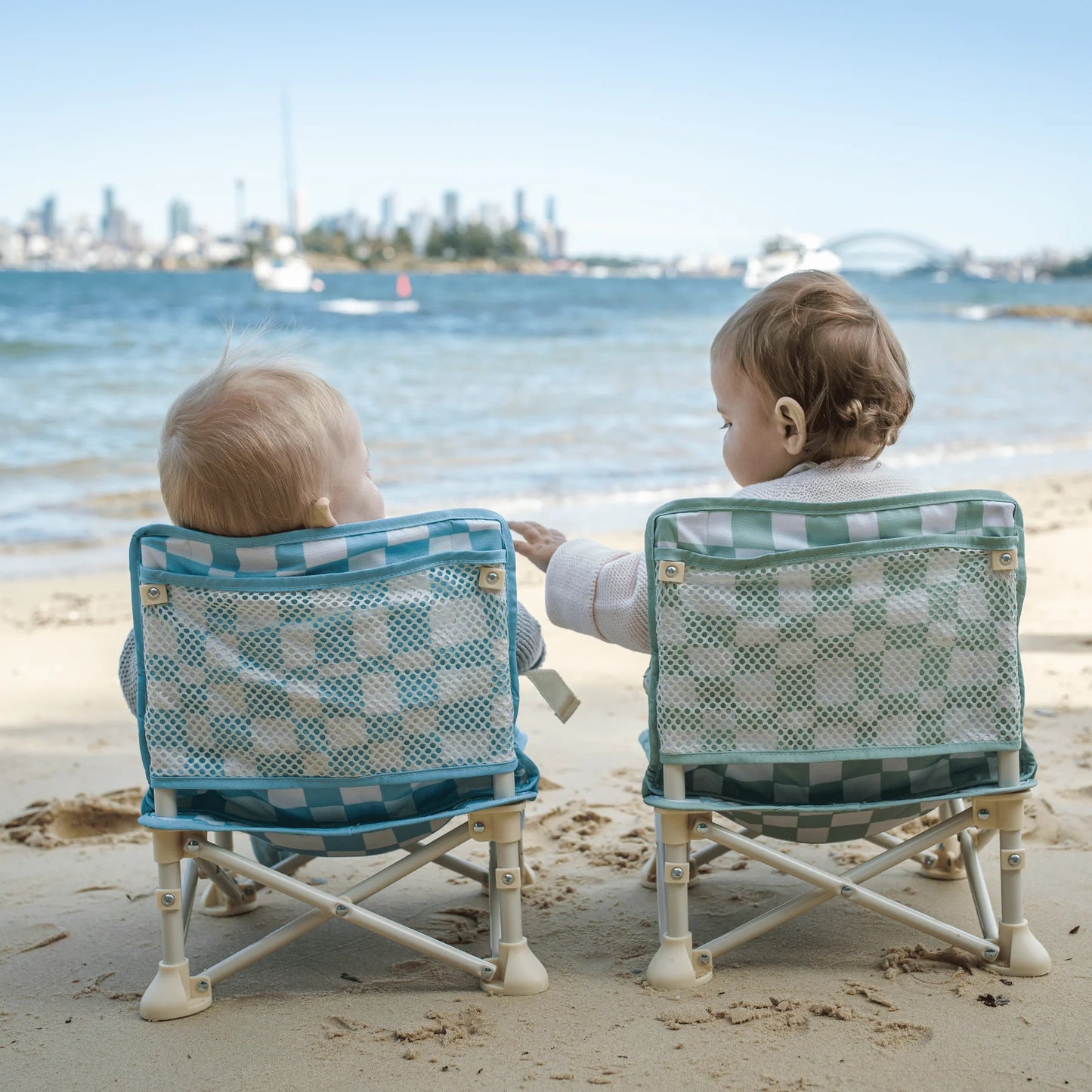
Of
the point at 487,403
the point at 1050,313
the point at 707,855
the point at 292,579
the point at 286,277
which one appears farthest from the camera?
the point at 286,277

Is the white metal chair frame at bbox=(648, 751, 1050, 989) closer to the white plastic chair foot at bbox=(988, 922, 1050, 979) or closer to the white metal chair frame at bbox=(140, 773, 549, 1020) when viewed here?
the white plastic chair foot at bbox=(988, 922, 1050, 979)

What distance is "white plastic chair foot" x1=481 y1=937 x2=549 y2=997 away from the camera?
83.8 inches

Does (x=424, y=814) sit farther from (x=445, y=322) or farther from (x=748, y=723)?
(x=445, y=322)

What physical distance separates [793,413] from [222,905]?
167 centimetres

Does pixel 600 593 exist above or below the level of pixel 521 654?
above

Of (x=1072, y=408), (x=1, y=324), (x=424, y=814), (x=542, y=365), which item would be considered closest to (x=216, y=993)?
(x=424, y=814)

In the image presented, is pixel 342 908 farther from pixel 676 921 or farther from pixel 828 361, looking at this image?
pixel 828 361

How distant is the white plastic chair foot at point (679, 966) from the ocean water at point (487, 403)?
1.29m

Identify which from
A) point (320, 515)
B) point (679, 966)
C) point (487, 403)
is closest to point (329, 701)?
point (320, 515)

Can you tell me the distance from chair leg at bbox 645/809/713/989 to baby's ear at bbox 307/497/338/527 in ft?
2.62

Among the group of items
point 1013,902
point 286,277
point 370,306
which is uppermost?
point 286,277

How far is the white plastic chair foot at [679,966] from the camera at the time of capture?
6.97ft

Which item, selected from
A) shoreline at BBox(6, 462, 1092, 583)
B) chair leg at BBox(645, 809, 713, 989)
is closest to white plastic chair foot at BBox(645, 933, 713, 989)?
chair leg at BBox(645, 809, 713, 989)

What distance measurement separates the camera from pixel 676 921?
7.02 ft
